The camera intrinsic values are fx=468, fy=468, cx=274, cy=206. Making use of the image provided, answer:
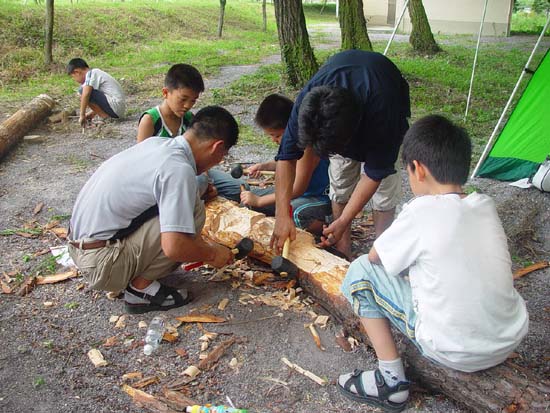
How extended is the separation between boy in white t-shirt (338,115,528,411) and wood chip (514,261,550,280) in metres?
1.50

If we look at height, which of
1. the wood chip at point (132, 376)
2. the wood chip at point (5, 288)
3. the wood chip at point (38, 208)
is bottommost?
the wood chip at point (38, 208)

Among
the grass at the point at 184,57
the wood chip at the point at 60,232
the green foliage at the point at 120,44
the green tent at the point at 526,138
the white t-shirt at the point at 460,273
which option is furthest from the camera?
the green foliage at the point at 120,44

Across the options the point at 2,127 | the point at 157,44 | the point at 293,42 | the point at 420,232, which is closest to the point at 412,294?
the point at 420,232

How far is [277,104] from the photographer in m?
3.20

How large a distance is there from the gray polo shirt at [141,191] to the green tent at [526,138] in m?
3.59

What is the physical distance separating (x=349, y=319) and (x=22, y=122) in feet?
19.2

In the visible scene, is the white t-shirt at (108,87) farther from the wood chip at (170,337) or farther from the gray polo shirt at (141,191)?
the wood chip at (170,337)

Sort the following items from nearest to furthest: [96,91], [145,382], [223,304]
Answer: [145,382], [223,304], [96,91]

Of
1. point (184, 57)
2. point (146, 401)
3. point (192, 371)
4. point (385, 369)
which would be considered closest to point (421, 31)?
point (184, 57)

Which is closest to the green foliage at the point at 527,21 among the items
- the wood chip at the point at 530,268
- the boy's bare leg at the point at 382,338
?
the wood chip at the point at 530,268

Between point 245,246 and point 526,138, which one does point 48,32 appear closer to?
point 245,246

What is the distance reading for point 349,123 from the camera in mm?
2188

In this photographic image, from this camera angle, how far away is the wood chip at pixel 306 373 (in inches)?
93.8

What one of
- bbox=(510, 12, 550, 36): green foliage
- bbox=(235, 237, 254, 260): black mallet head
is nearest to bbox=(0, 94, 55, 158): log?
bbox=(235, 237, 254, 260): black mallet head
